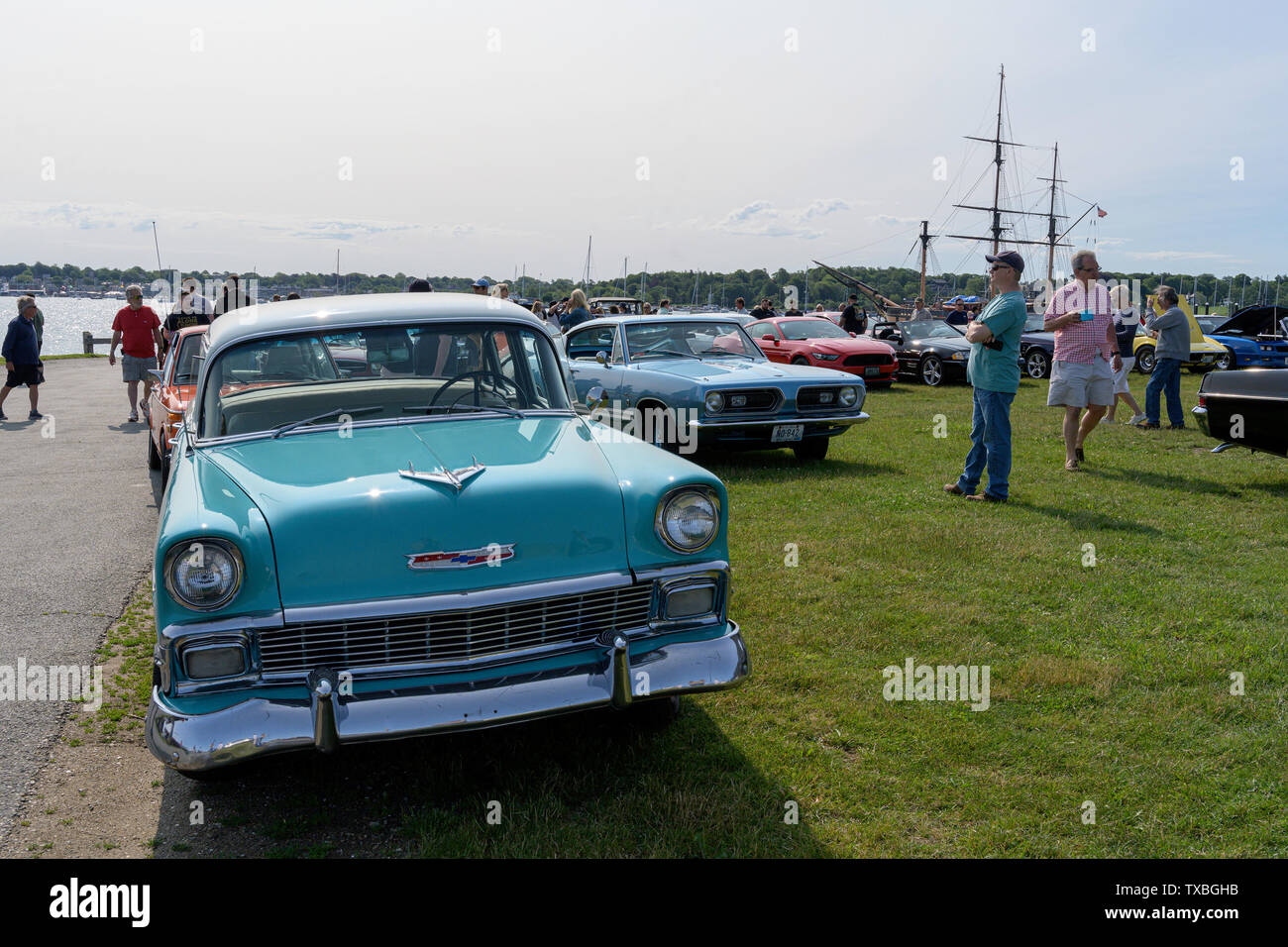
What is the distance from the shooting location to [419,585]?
309 centimetres

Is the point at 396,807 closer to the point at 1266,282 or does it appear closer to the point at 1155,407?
the point at 1155,407

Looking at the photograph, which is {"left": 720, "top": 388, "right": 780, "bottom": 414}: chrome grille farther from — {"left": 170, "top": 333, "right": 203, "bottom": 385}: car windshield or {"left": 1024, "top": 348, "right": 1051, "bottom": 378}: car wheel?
{"left": 1024, "top": 348, "right": 1051, "bottom": 378}: car wheel

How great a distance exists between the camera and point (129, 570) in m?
6.11

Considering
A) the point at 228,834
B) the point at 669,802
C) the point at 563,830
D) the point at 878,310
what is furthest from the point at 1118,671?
the point at 878,310

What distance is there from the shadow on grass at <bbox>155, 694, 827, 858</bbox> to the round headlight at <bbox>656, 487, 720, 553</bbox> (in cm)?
82

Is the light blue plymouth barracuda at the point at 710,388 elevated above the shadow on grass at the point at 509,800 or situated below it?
above

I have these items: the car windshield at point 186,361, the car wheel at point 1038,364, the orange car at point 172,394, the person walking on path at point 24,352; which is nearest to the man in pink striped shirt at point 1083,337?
the orange car at point 172,394

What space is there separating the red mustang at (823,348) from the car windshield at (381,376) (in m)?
12.9

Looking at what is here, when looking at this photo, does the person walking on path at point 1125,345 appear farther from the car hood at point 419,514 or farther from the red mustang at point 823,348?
the car hood at point 419,514

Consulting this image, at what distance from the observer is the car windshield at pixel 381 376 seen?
Answer: 13.7 feet

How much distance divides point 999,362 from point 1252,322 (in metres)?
16.8

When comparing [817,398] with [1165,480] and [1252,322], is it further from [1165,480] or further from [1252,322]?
[1252,322]
